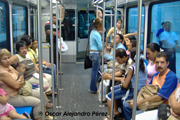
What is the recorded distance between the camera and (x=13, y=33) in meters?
4.02

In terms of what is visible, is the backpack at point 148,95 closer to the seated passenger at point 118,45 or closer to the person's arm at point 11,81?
the person's arm at point 11,81

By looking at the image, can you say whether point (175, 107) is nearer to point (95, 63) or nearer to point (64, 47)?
point (95, 63)

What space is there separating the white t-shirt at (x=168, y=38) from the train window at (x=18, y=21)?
3.00 meters

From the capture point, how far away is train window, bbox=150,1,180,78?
366 cm

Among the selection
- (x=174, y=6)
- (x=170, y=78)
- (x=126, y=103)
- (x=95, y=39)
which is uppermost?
(x=174, y=6)

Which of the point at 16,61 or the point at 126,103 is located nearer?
the point at 126,103

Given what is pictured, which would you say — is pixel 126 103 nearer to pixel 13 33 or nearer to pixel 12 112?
pixel 12 112

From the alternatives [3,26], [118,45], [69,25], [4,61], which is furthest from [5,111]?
[69,25]

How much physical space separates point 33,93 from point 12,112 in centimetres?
73

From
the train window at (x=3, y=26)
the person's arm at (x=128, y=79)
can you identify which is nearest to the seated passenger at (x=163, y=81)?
the person's arm at (x=128, y=79)

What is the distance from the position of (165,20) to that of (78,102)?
242 cm

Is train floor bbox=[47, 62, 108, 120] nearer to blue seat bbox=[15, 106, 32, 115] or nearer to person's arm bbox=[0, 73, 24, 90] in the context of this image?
blue seat bbox=[15, 106, 32, 115]

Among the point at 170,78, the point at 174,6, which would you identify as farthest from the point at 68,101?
the point at 174,6

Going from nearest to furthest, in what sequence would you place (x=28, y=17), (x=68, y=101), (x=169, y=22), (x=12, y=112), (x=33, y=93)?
(x=12, y=112), (x=33, y=93), (x=169, y=22), (x=68, y=101), (x=28, y=17)
